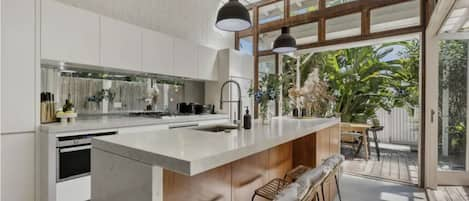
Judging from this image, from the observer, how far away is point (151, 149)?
44.5 inches

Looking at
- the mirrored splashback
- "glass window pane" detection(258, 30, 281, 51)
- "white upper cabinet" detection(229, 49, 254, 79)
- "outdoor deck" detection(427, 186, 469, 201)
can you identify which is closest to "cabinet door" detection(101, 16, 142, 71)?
the mirrored splashback

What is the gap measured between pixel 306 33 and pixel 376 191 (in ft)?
9.88

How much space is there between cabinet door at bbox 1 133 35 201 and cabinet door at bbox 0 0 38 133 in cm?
10

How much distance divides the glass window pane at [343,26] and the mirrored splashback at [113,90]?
2.82 meters

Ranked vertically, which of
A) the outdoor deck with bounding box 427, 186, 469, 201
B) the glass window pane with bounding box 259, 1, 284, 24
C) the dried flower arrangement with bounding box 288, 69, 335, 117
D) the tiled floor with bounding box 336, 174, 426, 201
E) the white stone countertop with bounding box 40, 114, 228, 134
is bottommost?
the tiled floor with bounding box 336, 174, 426, 201

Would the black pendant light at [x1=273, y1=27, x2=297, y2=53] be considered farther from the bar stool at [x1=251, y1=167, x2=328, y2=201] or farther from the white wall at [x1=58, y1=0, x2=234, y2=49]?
the white wall at [x1=58, y1=0, x2=234, y2=49]

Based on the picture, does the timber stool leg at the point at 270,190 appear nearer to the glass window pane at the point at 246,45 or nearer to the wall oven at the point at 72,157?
the wall oven at the point at 72,157

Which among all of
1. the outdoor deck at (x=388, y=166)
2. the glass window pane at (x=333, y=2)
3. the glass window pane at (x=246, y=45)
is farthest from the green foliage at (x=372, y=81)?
the glass window pane at (x=246, y=45)

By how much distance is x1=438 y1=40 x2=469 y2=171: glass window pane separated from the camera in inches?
134

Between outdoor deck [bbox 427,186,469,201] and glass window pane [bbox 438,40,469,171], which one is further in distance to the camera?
glass window pane [bbox 438,40,469,171]

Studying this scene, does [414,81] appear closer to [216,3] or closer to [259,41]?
[259,41]

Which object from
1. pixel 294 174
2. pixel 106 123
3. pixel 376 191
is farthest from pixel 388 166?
pixel 106 123

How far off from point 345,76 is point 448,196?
339 centimetres

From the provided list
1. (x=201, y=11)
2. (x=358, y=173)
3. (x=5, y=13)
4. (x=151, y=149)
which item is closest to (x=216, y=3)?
(x=201, y=11)
